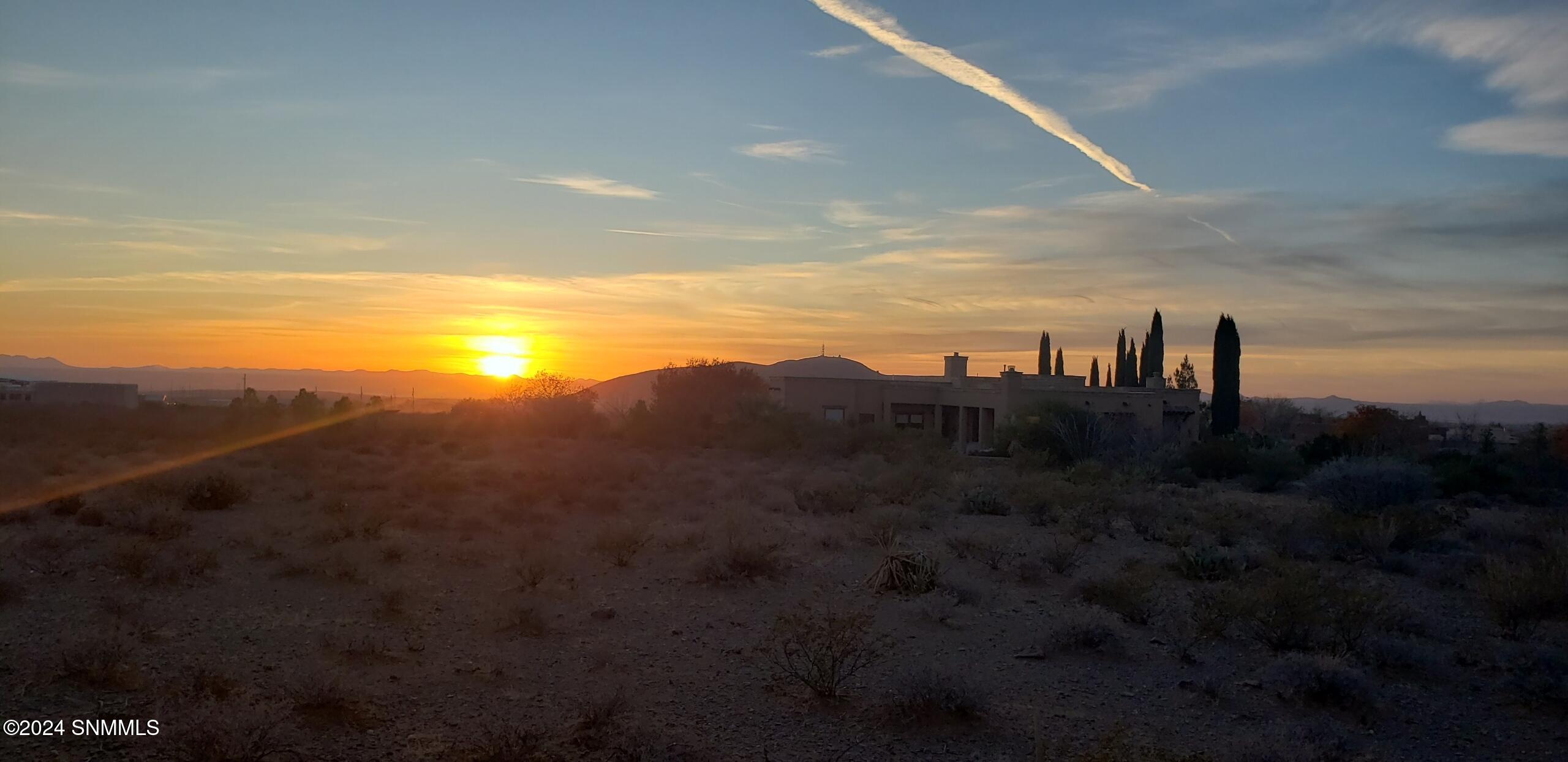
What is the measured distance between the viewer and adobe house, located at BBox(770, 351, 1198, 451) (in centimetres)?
4309

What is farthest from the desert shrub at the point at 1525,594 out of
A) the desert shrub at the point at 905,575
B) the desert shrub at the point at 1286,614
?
the desert shrub at the point at 905,575

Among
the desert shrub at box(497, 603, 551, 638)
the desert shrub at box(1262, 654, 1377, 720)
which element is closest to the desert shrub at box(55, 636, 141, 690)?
the desert shrub at box(497, 603, 551, 638)

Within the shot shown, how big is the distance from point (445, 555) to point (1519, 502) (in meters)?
28.1

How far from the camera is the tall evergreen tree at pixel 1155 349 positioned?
5238 cm

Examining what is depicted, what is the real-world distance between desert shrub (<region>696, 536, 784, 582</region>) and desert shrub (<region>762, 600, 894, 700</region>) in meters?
2.56

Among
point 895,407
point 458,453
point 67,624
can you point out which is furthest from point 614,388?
point 67,624

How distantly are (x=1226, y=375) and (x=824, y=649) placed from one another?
4217 centimetres

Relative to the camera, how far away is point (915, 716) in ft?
27.5

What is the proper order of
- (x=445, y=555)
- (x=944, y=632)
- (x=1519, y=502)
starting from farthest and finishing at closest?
(x=1519, y=502)
(x=445, y=555)
(x=944, y=632)

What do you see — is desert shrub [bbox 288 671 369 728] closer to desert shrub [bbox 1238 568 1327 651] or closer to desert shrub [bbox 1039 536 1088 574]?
desert shrub [bbox 1238 568 1327 651]

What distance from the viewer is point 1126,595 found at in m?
12.1

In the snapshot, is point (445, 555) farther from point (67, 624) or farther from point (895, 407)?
point (895, 407)

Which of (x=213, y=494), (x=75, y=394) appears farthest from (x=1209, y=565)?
(x=75, y=394)

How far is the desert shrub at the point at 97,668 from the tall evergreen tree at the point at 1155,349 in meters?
50.3
